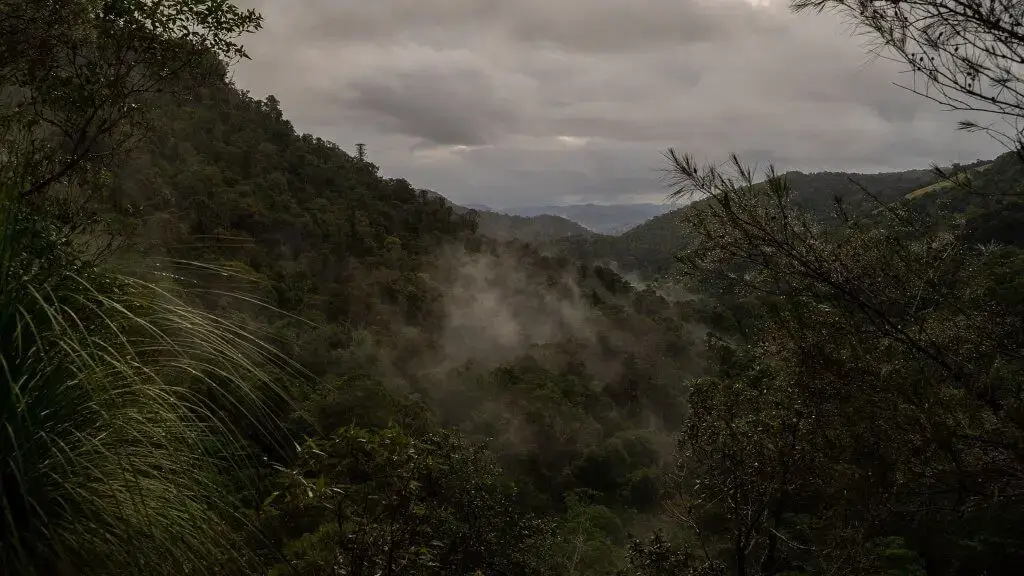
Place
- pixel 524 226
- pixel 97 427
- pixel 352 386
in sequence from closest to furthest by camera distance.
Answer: pixel 97 427, pixel 352 386, pixel 524 226

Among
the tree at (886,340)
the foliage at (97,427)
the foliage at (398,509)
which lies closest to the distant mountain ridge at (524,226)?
the foliage at (398,509)

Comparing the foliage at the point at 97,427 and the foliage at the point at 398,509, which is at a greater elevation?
the foliage at the point at 97,427

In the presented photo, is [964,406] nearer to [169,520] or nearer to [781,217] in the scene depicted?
[781,217]

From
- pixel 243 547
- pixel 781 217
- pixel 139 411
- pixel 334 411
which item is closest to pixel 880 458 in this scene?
pixel 781 217

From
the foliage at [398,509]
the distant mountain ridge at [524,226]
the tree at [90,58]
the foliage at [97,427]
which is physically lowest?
the foliage at [398,509]

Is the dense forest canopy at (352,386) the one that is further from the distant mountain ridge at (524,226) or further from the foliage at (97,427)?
the distant mountain ridge at (524,226)

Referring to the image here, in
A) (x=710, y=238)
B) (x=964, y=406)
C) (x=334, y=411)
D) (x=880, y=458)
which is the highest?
(x=710, y=238)

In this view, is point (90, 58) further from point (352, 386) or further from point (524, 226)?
point (524, 226)

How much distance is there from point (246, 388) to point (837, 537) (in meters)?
6.35

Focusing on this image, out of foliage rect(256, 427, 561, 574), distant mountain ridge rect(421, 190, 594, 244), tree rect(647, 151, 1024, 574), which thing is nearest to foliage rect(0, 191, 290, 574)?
foliage rect(256, 427, 561, 574)

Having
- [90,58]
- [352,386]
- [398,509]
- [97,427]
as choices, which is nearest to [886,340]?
[398,509]

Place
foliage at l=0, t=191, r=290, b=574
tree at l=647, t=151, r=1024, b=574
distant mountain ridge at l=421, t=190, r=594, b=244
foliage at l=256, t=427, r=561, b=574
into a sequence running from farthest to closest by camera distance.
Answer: distant mountain ridge at l=421, t=190, r=594, b=244
foliage at l=256, t=427, r=561, b=574
tree at l=647, t=151, r=1024, b=574
foliage at l=0, t=191, r=290, b=574

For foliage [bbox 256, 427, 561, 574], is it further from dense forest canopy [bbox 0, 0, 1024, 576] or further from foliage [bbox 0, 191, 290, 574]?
foliage [bbox 0, 191, 290, 574]

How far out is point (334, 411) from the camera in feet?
49.0
